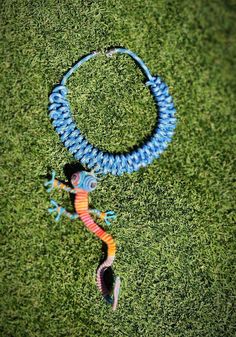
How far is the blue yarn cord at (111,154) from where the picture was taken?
2.93 meters

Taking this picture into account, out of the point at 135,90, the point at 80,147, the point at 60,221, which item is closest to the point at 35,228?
the point at 60,221

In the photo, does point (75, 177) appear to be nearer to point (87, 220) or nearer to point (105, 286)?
point (87, 220)

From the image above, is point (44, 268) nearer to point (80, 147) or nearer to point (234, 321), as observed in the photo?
point (80, 147)

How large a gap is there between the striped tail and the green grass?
2.7 inches

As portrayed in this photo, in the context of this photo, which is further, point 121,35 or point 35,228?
point 121,35

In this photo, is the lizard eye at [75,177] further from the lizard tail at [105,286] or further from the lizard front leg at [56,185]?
the lizard tail at [105,286]

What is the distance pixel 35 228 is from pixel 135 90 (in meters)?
1.10

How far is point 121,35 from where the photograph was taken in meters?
3.12

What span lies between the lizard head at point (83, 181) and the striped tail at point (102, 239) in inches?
1.8

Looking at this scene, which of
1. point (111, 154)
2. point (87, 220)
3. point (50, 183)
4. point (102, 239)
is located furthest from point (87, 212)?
point (111, 154)

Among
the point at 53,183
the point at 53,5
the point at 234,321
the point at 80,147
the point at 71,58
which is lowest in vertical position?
the point at 234,321

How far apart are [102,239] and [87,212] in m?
0.19

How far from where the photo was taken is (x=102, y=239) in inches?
112

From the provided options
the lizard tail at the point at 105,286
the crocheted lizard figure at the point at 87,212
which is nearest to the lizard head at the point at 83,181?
the crocheted lizard figure at the point at 87,212
